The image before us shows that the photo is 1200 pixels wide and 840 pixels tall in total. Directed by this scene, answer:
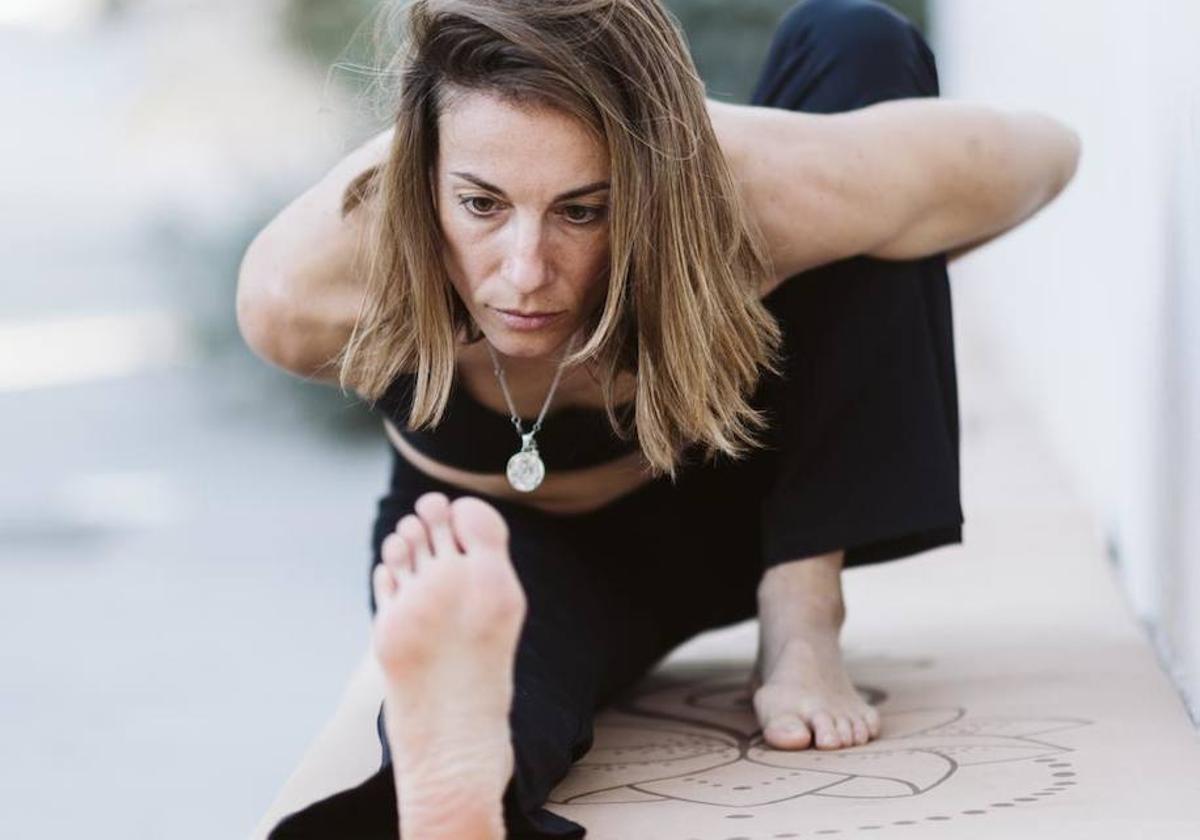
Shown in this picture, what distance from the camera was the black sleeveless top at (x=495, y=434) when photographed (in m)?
1.69

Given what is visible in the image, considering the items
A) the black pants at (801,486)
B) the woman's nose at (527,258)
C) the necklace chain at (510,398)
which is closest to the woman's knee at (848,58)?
the black pants at (801,486)

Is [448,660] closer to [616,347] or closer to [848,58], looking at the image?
[616,347]

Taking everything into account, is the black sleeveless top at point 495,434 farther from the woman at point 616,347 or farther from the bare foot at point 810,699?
Answer: the bare foot at point 810,699

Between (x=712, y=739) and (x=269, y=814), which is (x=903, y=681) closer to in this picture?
(x=712, y=739)

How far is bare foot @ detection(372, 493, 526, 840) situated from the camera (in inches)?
48.7

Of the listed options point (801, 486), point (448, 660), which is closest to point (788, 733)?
point (801, 486)

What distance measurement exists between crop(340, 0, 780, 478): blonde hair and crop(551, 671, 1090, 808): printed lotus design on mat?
255 millimetres

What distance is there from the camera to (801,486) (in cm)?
176

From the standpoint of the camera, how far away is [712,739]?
1704mm

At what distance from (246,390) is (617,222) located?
15.1 feet

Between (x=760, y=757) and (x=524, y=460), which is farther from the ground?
(x=524, y=460)

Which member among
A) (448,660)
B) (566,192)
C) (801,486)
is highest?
(566,192)

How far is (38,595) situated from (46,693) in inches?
33.0

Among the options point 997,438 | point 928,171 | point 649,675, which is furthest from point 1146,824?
point 997,438
